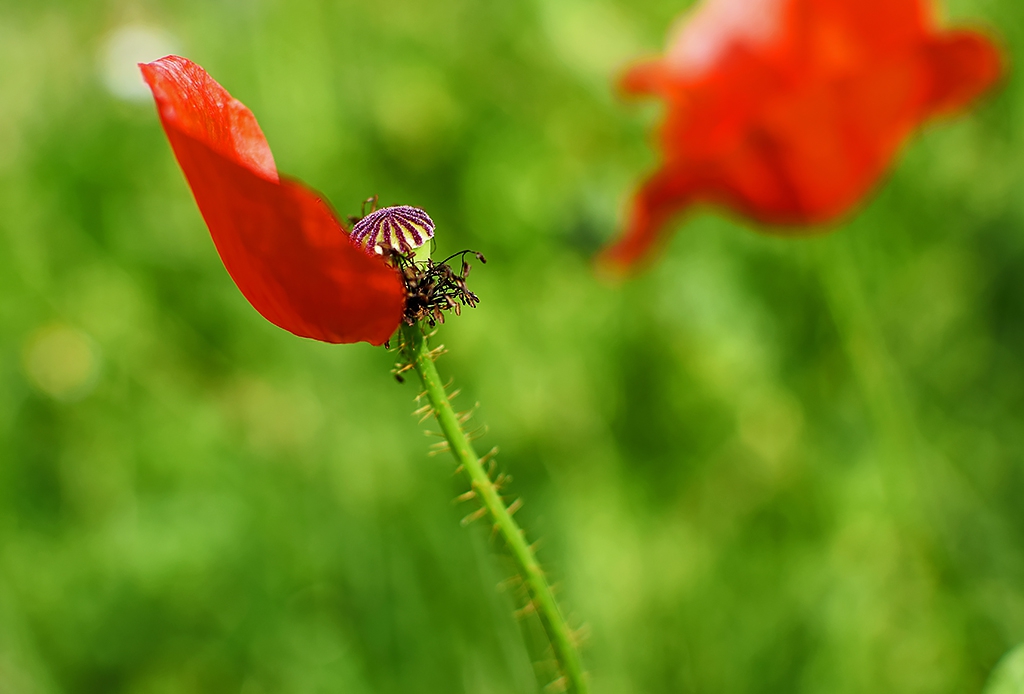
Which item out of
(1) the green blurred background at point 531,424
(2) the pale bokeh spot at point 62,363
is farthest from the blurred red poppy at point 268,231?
(2) the pale bokeh spot at point 62,363

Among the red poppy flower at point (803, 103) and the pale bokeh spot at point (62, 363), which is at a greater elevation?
the pale bokeh spot at point (62, 363)

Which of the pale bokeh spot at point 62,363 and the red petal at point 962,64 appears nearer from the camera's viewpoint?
the red petal at point 962,64

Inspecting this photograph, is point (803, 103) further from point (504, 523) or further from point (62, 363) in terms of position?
point (62, 363)

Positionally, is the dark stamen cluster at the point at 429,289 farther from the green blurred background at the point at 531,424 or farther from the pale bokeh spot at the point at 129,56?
the pale bokeh spot at the point at 129,56

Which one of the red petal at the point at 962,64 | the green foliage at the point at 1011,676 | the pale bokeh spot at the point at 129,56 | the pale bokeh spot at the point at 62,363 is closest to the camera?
the green foliage at the point at 1011,676

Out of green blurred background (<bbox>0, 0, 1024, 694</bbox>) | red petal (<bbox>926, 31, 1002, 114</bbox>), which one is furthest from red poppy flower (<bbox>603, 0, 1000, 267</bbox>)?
green blurred background (<bbox>0, 0, 1024, 694</bbox>)

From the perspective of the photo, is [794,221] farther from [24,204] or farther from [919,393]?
[24,204]

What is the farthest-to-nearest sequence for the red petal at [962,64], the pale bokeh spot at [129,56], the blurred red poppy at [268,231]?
the pale bokeh spot at [129,56] → the red petal at [962,64] → the blurred red poppy at [268,231]
